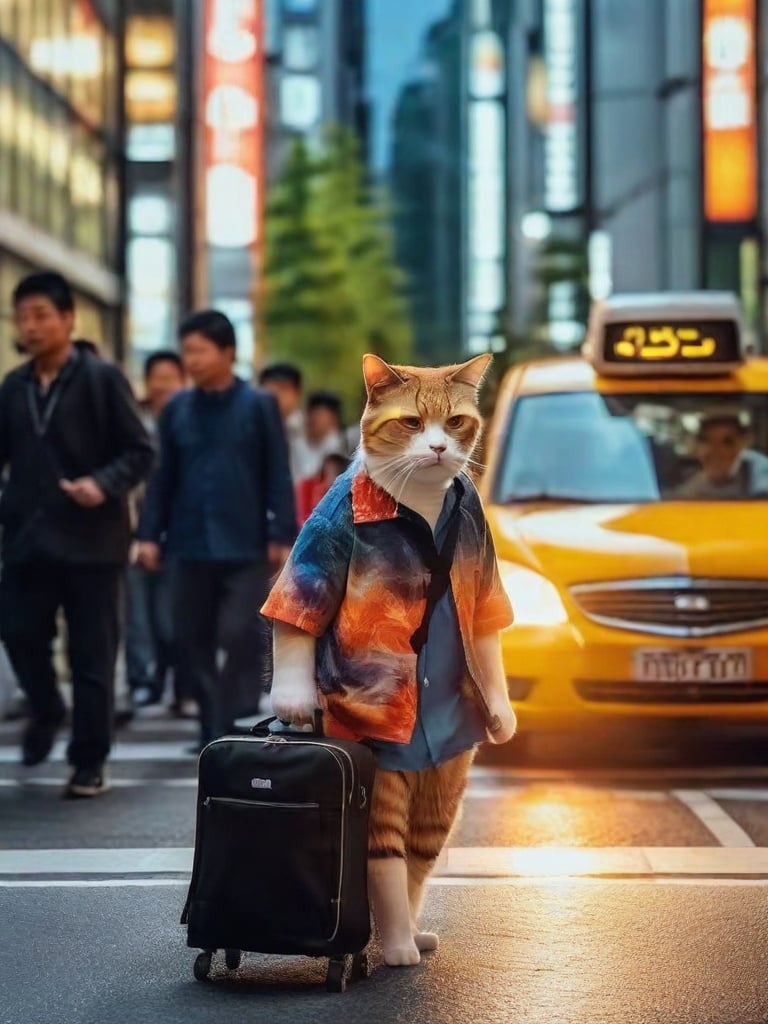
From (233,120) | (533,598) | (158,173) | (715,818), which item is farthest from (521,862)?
(233,120)

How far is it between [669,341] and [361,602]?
536 centimetres

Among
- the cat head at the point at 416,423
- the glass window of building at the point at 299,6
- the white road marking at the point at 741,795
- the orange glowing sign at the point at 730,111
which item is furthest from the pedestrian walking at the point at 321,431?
the glass window of building at the point at 299,6

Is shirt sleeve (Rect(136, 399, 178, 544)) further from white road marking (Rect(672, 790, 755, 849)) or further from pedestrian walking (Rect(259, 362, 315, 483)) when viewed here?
pedestrian walking (Rect(259, 362, 315, 483))

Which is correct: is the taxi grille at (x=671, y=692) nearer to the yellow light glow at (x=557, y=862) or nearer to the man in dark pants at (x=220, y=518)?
the man in dark pants at (x=220, y=518)

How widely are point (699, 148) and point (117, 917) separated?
28384mm

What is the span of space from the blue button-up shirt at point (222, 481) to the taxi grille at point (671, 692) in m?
1.49

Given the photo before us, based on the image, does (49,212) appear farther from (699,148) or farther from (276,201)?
(276,201)

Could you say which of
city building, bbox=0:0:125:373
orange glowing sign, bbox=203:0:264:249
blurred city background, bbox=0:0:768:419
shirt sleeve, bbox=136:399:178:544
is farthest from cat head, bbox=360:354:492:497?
Result: orange glowing sign, bbox=203:0:264:249

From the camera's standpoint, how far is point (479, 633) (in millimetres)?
5277

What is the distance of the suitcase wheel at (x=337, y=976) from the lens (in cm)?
491

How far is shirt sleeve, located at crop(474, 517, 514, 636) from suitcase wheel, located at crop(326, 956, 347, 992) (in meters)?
0.88

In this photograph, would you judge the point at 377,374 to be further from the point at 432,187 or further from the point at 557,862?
the point at 432,187

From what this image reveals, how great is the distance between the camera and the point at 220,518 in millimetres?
9133

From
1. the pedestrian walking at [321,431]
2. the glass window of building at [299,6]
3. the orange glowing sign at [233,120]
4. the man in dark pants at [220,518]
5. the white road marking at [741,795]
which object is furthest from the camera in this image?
the glass window of building at [299,6]
